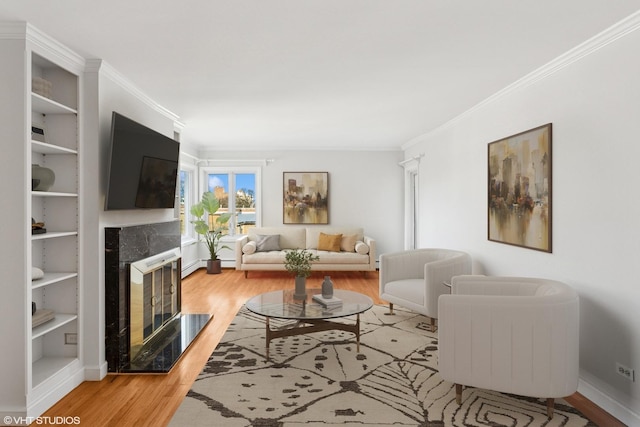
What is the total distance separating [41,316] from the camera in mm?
2787

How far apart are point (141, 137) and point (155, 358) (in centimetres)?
189

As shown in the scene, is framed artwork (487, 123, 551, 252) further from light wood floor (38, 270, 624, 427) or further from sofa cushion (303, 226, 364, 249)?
sofa cushion (303, 226, 364, 249)

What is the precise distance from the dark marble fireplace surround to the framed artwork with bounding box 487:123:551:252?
3.21m

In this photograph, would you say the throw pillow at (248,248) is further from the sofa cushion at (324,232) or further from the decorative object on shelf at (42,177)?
the decorative object on shelf at (42,177)

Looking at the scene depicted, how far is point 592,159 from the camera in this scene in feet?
9.16

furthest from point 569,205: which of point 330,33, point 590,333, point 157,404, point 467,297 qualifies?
point 157,404

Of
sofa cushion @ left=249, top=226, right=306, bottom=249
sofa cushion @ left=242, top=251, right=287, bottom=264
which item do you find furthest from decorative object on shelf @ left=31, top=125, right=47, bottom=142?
sofa cushion @ left=249, top=226, right=306, bottom=249

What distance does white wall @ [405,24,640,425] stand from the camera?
8.14 ft

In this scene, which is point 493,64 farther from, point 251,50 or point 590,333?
point 590,333

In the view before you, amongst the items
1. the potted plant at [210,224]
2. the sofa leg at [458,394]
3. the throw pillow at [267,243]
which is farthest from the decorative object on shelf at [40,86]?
the throw pillow at [267,243]

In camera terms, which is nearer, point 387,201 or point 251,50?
point 251,50

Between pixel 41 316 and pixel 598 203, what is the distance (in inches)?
153

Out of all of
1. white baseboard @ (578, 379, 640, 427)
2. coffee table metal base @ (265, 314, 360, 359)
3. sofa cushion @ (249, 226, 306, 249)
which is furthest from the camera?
sofa cushion @ (249, 226, 306, 249)

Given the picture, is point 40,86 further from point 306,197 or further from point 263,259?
point 306,197
